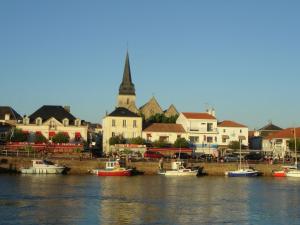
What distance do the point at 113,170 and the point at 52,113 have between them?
2780 centimetres

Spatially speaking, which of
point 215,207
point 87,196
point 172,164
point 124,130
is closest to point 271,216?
point 215,207

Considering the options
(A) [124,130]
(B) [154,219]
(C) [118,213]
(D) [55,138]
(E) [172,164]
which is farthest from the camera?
(A) [124,130]

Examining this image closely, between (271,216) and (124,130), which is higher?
(124,130)

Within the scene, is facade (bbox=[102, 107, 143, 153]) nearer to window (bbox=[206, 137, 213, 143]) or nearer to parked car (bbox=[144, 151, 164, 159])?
parked car (bbox=[144, 151, 164, 159])

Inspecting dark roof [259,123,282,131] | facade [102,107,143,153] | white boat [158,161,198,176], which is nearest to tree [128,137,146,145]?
facade [102,107,143,153]

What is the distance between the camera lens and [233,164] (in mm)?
80250

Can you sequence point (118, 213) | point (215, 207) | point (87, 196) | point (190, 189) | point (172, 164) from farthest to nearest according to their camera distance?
point (172, 164)
point (190, 189)
point (87, 196)
point (215, 207)
point (118, 213)

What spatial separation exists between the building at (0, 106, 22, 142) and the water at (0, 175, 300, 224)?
35560 mm

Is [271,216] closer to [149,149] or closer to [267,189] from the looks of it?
[267,189]

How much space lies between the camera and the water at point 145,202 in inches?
1462

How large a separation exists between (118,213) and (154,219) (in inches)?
134

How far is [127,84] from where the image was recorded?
13162 centimetres

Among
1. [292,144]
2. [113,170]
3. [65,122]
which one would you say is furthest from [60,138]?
[292,144]

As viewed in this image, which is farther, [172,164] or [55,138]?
[55,138]
